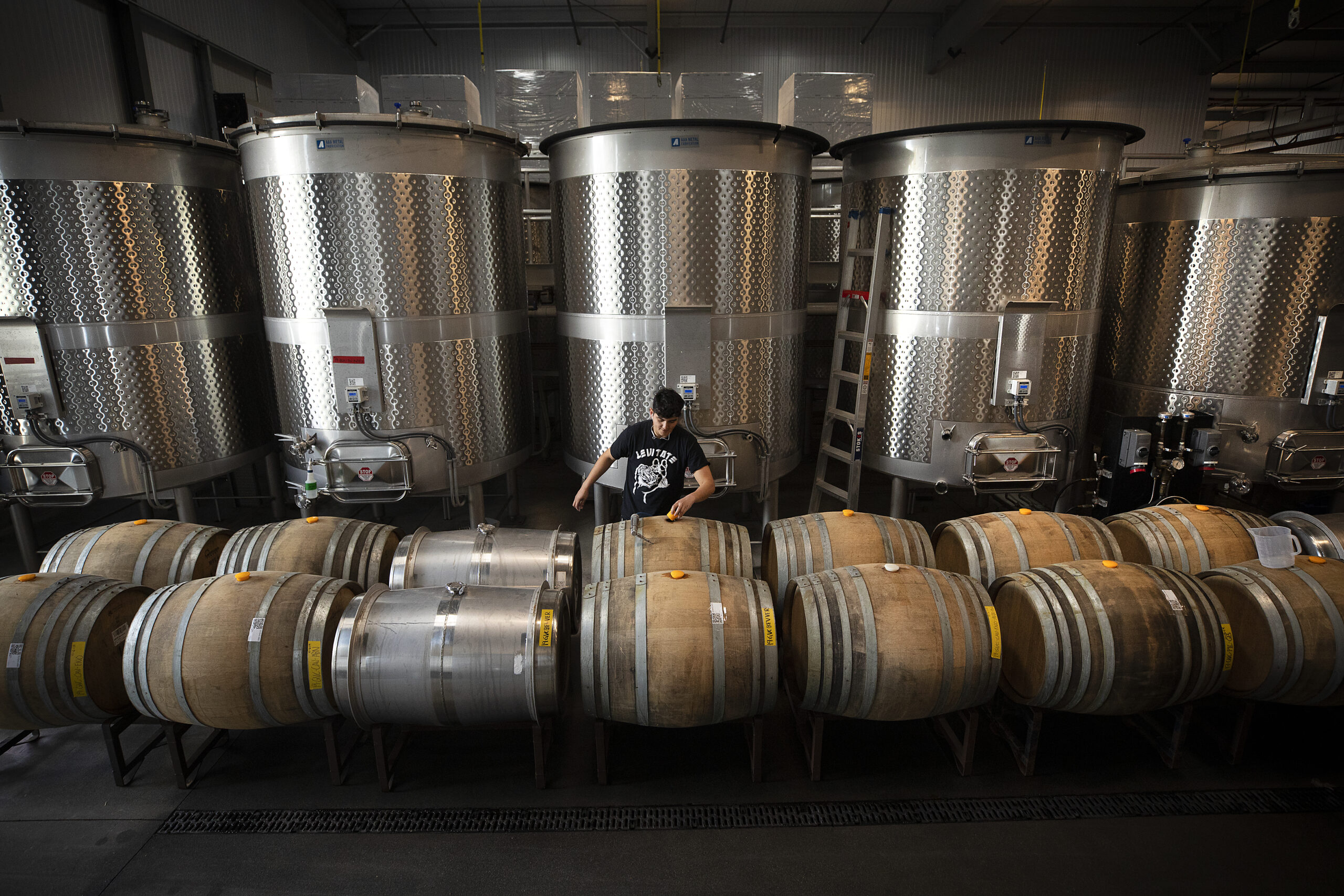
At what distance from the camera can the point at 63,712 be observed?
3123 millimetres

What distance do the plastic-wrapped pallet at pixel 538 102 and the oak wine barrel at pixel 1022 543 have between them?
592 cm

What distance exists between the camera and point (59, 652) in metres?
3.06

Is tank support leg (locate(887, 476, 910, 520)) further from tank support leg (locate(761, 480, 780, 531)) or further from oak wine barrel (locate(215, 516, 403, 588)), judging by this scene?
oak wine barrel (locate(215, 516, 403, 588))

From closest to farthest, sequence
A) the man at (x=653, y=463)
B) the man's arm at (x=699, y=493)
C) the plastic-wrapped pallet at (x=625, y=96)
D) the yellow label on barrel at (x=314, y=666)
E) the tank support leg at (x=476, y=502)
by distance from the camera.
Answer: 1. the yellow label on barrel at (x=314, y=666)
2. the man's arm at (x=699, y=493)
3. the man at (x=653, y=463)
4. the tank support leg at (x=476, y=502)
5. the plastic-wrapped pallet at (x=625, y=96)

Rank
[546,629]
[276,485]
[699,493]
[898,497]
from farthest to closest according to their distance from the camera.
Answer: [276,485] < [898,497] < [699,493] < [546,629]

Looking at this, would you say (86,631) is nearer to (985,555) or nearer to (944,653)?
(944,653)

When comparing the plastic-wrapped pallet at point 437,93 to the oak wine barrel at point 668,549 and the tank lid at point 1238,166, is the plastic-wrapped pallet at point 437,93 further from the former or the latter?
the tank lid at point 1238,166

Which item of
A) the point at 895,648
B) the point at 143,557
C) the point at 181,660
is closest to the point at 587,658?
the point at 895,648

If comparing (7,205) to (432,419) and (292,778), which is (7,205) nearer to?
(432,419)

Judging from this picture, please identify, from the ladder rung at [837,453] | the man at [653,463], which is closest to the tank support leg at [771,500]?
the ladder rung at [837,453]

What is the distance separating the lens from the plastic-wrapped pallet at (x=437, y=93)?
6734 millimetres

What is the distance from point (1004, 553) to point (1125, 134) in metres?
3.48

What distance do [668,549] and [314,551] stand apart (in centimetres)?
201

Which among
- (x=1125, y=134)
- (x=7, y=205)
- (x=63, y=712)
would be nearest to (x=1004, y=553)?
(x=1125, y=134)
